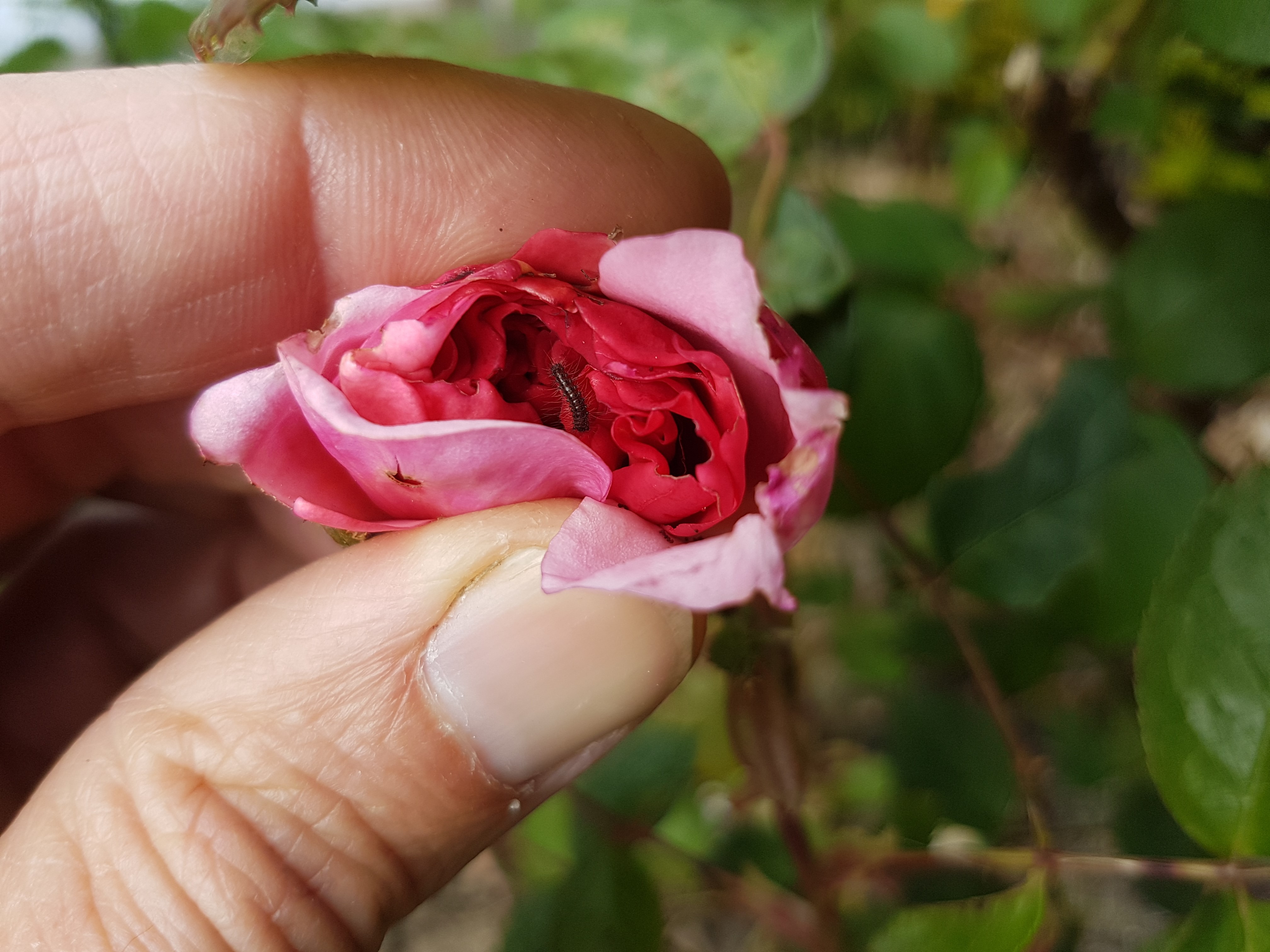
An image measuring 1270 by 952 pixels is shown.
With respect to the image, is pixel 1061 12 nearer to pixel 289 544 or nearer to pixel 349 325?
pixel 349 325

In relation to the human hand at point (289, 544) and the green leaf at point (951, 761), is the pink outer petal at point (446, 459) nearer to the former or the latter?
the human hand at point (289, 544)

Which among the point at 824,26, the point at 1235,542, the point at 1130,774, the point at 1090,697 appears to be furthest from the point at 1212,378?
the point at 1090,697

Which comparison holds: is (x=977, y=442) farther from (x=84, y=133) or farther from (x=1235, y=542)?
(x=84, y=133)

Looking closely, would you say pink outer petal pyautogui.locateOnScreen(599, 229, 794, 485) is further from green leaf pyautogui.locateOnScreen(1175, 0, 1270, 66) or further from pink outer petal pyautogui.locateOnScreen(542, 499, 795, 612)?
green leaf pyautogui.locateOnScreen(1175, 0, 1270, 66)

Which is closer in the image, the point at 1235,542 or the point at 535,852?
the point at 1235,542

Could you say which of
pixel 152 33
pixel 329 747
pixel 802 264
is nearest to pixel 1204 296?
pixel 802 264
